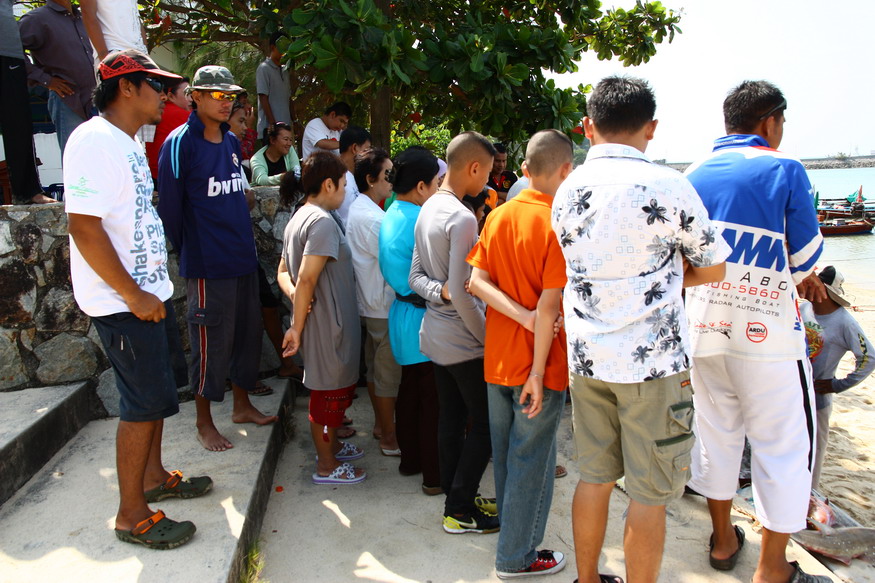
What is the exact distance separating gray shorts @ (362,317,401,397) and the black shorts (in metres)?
1.36

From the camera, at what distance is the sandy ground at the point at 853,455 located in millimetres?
4207

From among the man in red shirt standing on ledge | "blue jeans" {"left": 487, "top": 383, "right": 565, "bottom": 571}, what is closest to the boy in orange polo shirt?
"blue jeans" {"left": 487, "top": 383, "right": 565, "bottom": 571}

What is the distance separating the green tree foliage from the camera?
4500mm

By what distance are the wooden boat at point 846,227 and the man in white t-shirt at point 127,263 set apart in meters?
36.4

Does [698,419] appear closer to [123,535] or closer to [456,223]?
[456,223]

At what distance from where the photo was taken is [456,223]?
112 inches

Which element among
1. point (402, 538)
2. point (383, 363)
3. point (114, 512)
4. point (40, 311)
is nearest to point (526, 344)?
point (402, 538)

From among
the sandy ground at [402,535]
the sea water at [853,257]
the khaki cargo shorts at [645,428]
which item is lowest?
the sea water at [853,257]

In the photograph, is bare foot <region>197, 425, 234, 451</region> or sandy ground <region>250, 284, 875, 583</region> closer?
sandy ground <region>250, 284, 875, 583</region>

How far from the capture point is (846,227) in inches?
1289

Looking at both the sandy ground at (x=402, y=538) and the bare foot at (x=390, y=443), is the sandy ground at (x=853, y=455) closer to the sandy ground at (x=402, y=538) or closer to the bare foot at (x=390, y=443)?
the sandy ground at (x=402, y=538)

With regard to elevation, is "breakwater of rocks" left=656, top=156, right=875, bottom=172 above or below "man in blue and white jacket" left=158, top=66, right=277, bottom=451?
above

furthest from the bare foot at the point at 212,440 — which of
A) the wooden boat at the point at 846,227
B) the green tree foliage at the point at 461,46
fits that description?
the wooden boat at the point at 846,227

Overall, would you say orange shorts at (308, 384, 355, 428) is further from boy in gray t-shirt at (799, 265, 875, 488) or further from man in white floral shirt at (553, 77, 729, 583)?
boy in gray t-shirt at (799, 265, 875, 488)
